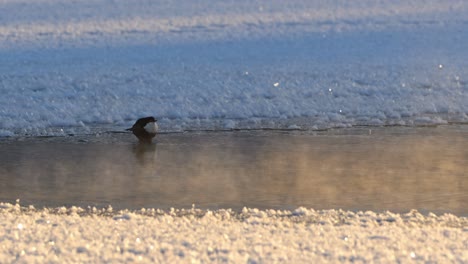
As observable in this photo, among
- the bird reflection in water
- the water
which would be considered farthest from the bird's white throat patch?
the bird reflection in water

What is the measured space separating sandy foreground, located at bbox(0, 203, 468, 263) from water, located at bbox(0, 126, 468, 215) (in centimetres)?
41

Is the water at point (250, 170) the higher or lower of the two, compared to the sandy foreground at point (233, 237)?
higher

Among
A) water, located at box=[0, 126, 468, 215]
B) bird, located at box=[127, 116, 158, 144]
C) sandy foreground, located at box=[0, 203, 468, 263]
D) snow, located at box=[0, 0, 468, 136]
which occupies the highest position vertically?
snow, located at box=[0, 0, 468, 136]

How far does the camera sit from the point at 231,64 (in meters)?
13.1

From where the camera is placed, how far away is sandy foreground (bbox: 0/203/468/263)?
4262 mm

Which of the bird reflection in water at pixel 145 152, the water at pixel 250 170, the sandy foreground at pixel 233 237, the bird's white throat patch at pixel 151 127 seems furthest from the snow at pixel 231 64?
the sandy foreground at pixel 233 237

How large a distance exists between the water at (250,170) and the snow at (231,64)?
82 centimetres

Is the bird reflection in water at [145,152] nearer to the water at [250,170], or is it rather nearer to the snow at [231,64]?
the water at [250,170]

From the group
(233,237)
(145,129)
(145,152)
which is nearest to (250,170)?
(145,152)

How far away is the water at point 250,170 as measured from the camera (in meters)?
6.12

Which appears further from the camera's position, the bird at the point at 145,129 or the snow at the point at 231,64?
the snow at the point at 231,64

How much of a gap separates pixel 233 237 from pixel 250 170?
244 cm

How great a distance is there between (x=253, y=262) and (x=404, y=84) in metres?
7.72

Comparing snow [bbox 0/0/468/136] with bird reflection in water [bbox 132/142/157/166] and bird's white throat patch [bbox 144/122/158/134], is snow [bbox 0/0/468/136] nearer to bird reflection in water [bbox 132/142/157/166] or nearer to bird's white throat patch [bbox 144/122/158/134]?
bird's white throat patch [bbox 144/122/158/134]
